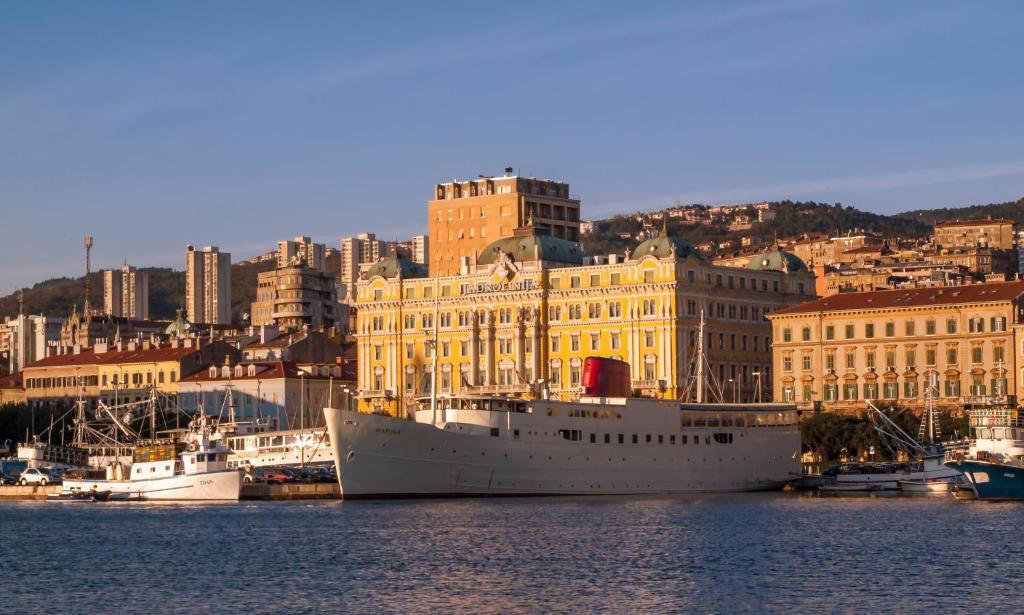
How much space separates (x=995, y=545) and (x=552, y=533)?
2023 centimetres

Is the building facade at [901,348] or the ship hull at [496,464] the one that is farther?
the building facade at [901,348]

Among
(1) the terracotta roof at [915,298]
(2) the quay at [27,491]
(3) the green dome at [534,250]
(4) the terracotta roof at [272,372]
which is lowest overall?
(2) the quay at [27,491]

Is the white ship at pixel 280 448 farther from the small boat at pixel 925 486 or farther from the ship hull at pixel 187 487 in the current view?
the small boat at pixel 925 486

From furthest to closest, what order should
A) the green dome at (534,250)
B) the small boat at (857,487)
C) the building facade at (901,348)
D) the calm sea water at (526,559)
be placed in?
1. the green dome at (534,250)
2. the building facade at (901,348)
3. the small boat at (857,487)
4. the calm sea water at (526,559)

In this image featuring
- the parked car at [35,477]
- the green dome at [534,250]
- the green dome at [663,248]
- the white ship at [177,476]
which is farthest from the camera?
the green dome at [534,250]

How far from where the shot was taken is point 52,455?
160 metres

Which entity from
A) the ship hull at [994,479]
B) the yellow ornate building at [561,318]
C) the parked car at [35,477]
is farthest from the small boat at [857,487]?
the parked car at [35,477]

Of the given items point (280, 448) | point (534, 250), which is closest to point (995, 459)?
point (280, 448)

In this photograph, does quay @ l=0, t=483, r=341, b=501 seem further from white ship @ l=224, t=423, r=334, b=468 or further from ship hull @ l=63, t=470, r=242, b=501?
white ship @ l=224, t=423, r=334, b=468

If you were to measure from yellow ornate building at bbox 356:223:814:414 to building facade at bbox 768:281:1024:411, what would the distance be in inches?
260

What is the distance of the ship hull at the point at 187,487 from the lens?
13038 cm

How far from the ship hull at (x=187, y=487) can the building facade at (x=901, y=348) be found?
157 ft

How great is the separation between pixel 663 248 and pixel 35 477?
53.0m

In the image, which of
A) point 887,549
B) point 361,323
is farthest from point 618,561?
point 361,323
